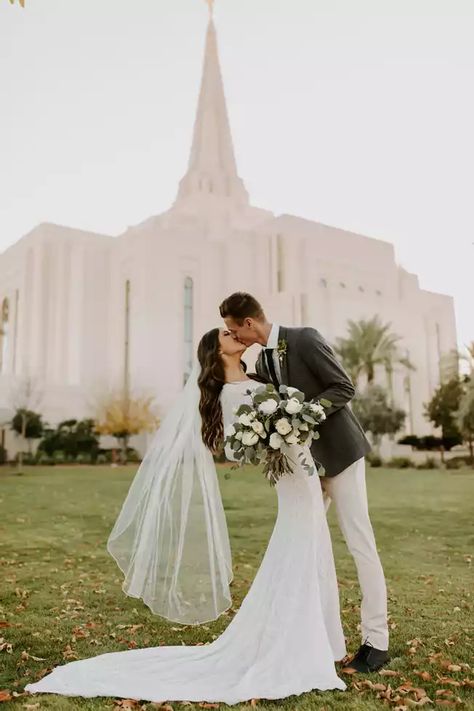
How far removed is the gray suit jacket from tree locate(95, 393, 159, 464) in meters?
31.9

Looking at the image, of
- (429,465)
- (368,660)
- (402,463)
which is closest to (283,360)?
(368,660)

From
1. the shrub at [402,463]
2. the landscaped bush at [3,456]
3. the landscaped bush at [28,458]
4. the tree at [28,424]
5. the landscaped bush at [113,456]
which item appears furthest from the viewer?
the landscaped bush at [113,456]

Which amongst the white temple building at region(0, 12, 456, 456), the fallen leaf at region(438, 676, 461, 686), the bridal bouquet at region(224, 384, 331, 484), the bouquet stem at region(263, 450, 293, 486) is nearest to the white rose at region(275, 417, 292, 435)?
the bridal bouquet at region(224, 384, 331, 484)

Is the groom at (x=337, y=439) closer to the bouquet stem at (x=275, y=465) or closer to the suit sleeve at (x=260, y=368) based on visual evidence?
the suit sleeve at (x=260, y=368)

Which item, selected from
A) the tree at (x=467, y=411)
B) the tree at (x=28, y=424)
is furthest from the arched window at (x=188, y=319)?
the tree at (x=467, y=411)

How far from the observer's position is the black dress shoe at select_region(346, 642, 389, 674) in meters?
A: 4.34

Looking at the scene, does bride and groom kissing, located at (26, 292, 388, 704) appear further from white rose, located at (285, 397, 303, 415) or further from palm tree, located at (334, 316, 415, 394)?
palm tree, located at (334, 316, 415, 394)

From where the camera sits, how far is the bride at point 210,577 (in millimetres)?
4008

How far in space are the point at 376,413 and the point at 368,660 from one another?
3185cm

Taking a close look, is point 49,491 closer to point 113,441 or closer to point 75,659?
point 75,659

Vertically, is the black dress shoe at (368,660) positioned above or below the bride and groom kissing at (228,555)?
below

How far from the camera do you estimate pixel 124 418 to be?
3603 cm

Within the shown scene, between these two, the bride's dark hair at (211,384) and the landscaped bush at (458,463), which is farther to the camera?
the landscaped bush at (458,463)

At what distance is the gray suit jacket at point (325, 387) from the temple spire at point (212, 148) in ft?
164
